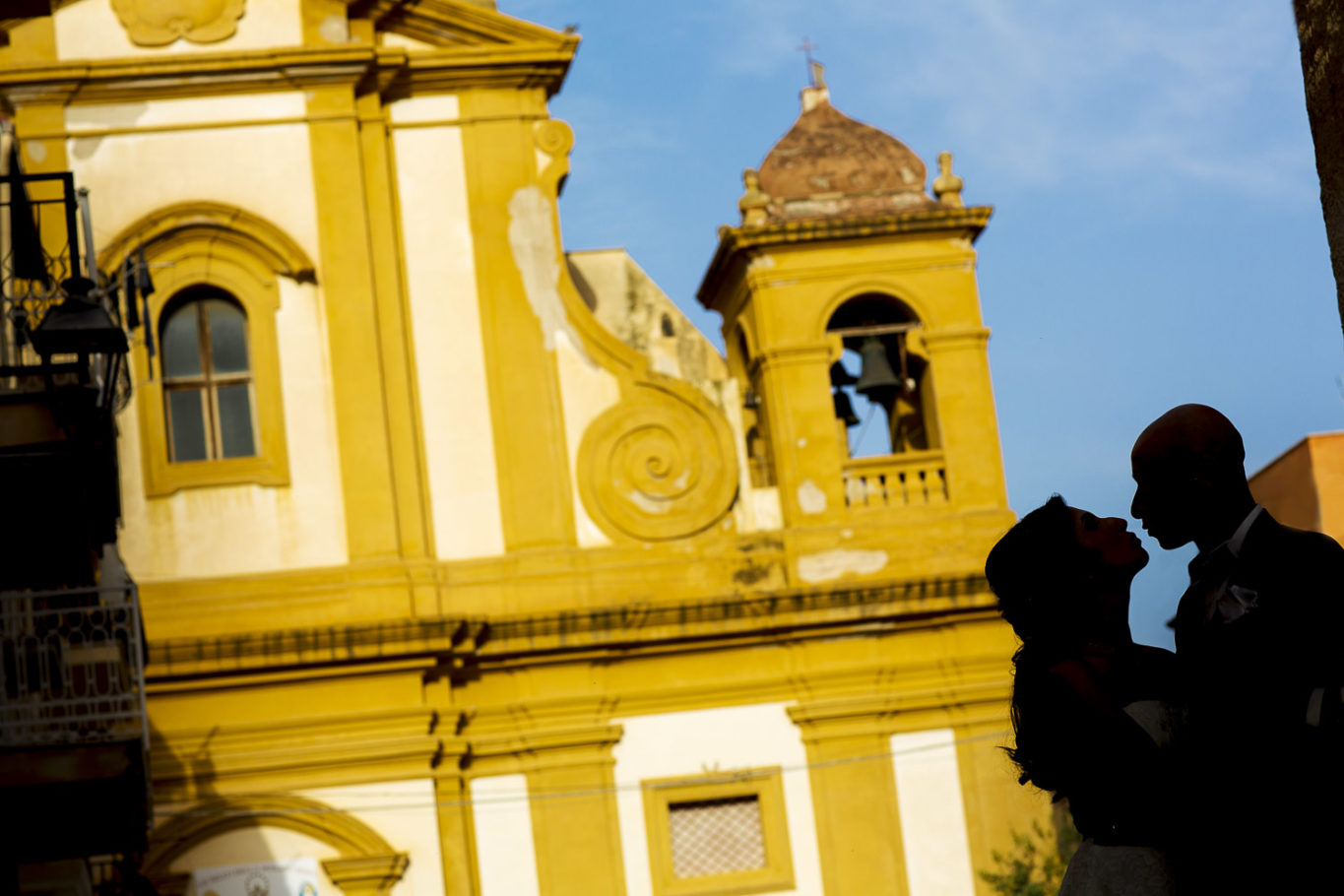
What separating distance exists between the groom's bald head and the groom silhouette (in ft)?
0.06

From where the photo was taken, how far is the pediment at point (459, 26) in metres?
15.6

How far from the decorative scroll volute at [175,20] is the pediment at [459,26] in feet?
3.61

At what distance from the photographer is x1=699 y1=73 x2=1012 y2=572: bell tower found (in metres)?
15.4

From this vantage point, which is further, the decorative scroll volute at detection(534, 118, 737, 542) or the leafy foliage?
the decorative scroll volute at detection(534, 118, 737, 542)

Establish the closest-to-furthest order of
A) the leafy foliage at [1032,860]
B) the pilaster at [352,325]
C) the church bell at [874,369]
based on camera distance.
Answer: the leafy foliage at [1032,860], the pilaster at [352,325], the church bell at [874,369]

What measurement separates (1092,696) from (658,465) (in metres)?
13.3

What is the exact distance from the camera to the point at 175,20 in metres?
15.3

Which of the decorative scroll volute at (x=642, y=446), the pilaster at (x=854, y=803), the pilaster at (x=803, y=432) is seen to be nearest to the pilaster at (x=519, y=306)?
the decorative scroll volute at (x=642, y=446)

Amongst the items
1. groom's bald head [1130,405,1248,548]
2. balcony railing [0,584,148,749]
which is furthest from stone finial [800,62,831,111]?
groom's bald head [1130,405,1248,548]

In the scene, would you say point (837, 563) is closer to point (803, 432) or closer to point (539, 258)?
point (803, 432)

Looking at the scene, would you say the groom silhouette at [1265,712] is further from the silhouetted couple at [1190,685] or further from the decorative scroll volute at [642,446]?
the decorative scroll volute at [642,446]

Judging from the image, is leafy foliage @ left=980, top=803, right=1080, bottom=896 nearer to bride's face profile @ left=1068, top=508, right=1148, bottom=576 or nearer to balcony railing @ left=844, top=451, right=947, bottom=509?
balcony railing @ left=844, top=451, right=947, bottom=509

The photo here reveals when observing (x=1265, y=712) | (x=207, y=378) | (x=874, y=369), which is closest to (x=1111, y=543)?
(x=1265, y=712)

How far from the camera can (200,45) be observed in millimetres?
15297
